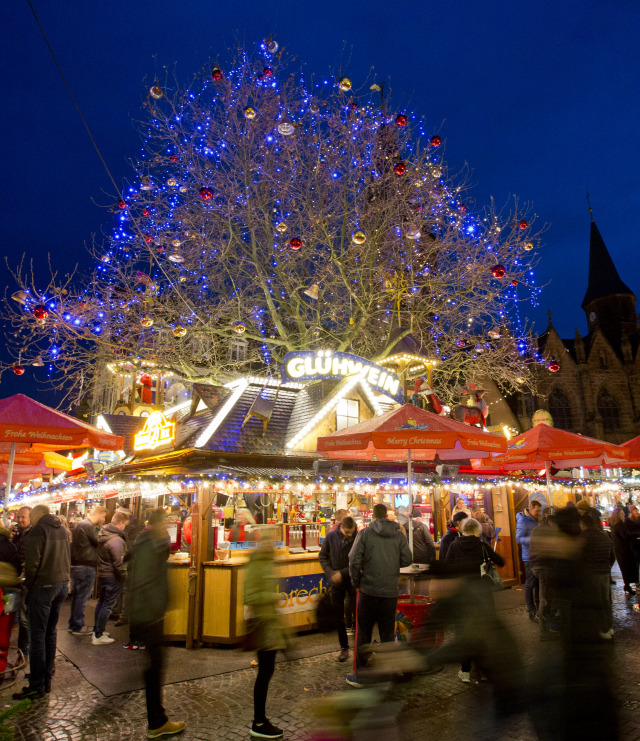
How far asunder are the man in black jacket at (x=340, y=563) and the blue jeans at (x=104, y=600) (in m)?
3.56

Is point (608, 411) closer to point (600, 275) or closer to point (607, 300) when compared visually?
point (607, 300)

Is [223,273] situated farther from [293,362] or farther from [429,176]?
[429,176]

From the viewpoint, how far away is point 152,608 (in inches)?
181

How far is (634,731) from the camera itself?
4.43 m

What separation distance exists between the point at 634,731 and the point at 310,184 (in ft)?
51.4

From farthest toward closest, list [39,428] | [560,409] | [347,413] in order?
[560,409], [347,413], [39,428]

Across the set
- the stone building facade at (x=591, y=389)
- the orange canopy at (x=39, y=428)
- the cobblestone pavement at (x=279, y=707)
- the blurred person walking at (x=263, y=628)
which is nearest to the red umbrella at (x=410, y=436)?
the cobblestone pavement at (x=279, y=707)

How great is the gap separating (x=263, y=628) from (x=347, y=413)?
26.5 feet

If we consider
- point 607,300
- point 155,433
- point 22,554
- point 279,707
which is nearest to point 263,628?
point 279,707

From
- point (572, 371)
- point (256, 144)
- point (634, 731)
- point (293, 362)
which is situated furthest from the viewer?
point (572, 371)

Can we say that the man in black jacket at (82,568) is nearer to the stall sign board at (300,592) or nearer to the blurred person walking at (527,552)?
the stall sign board at (300,592)

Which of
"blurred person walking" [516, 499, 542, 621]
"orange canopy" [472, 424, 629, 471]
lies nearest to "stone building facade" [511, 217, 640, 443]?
"orange canopy" [472, 424, 629, 471]

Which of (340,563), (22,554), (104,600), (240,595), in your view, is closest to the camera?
(340,563)

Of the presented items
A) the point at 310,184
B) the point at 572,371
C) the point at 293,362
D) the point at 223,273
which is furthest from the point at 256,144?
the point at 572,371
